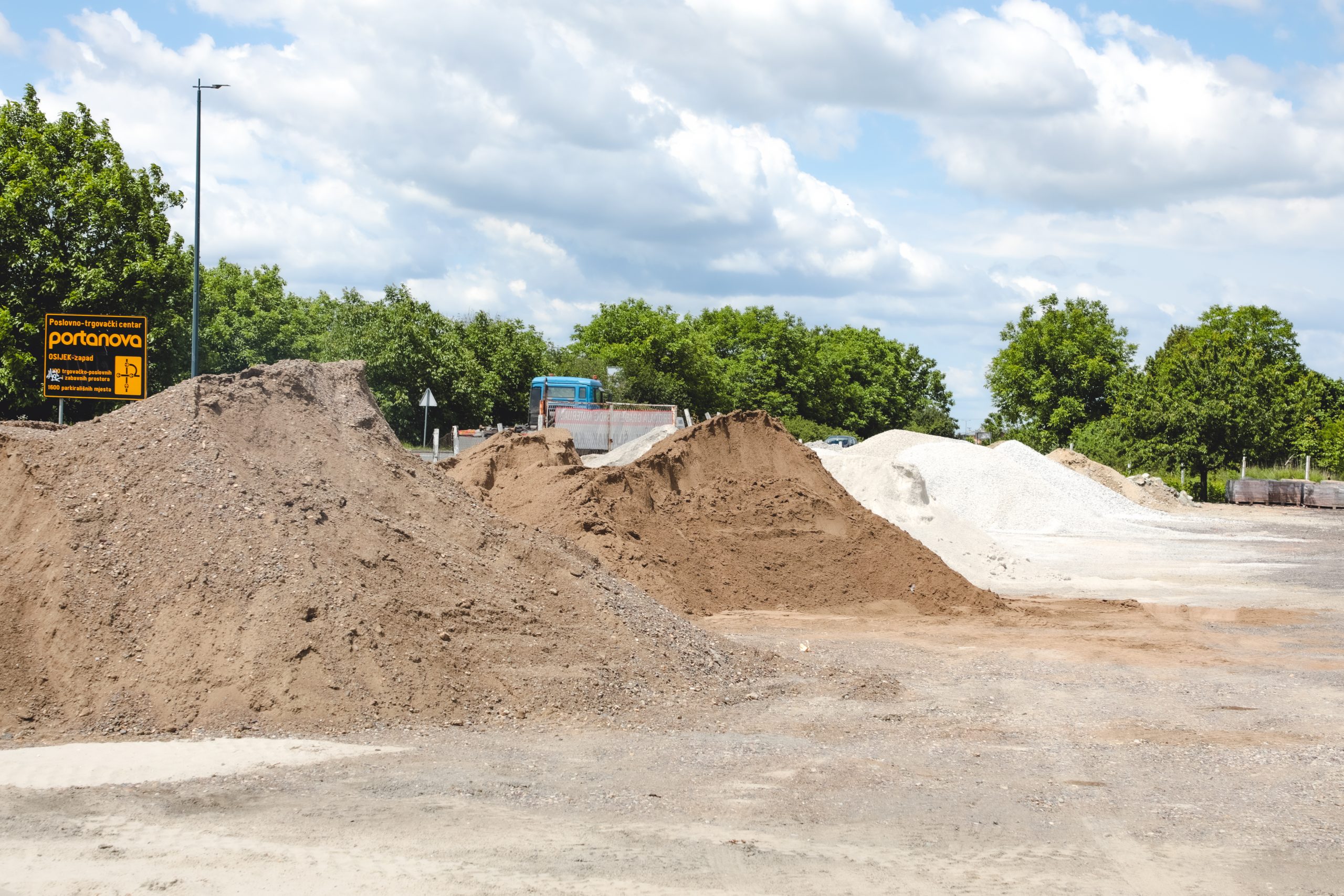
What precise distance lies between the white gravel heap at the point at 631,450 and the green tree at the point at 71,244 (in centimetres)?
1215

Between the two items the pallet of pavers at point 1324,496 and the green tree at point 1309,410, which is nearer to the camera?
the pallet of pavers at point 1324,496

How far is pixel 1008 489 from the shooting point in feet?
115

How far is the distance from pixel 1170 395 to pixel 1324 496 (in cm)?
787

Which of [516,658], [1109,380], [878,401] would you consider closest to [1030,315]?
[1109,380]

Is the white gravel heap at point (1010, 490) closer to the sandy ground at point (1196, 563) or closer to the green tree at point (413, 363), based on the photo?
the sandy ground at point (1196, 563)

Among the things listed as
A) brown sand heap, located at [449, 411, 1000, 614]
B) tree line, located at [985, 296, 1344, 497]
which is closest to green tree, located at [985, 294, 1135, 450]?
tree line, located at [985, 296, 1344, 497]

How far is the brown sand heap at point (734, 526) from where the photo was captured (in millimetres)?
18141

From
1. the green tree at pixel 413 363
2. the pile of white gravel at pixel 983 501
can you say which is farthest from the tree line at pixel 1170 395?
the green tree at pixel 413 363

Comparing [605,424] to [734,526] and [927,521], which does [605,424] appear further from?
[734,526]

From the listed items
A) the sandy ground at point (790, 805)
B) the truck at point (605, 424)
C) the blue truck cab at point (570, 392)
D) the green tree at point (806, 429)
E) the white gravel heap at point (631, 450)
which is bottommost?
the sandy ground at point (790, 805)

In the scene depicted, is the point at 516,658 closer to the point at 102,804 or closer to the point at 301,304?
the point at 102,804

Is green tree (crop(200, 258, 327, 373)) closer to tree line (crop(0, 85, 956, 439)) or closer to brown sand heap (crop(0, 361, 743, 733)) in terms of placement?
tree line (crop(0, 85, 956, 439))

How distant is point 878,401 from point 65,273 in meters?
55.4

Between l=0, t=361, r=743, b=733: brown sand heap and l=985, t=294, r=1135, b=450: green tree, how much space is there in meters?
54.1
